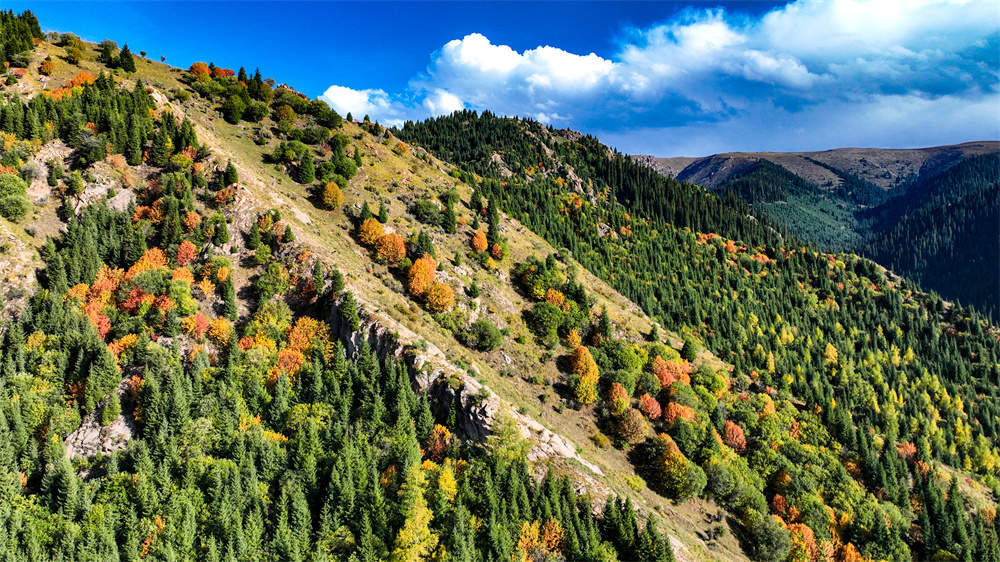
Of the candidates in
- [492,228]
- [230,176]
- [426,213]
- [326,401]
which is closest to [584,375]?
[326,401]

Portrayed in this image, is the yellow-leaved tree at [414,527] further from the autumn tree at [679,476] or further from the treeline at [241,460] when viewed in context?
the autumn tree at [679,476]

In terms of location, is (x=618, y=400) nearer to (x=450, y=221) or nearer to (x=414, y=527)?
(x=414, y=527)

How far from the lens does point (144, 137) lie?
8281cm

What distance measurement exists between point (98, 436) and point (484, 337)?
48.6m

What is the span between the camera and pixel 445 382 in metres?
56.8

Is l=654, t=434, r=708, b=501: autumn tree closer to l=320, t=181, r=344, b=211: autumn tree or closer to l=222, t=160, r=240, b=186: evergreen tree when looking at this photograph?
l=320, t=181, r=344, b=211: autumn tree

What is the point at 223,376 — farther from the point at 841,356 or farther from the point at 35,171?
the point at 841,356

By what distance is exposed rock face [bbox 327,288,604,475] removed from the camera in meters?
53.8

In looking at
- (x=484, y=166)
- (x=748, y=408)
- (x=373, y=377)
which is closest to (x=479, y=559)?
(x=373, y=377)

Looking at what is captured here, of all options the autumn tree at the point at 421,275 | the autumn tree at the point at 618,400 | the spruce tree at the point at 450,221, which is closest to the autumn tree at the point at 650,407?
the autumn tree at the point at 618,400

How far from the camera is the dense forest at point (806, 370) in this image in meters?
66.1

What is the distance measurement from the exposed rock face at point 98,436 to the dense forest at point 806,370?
63109 millimetres

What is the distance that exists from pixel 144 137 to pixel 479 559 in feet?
308

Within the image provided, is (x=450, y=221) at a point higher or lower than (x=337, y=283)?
higher
